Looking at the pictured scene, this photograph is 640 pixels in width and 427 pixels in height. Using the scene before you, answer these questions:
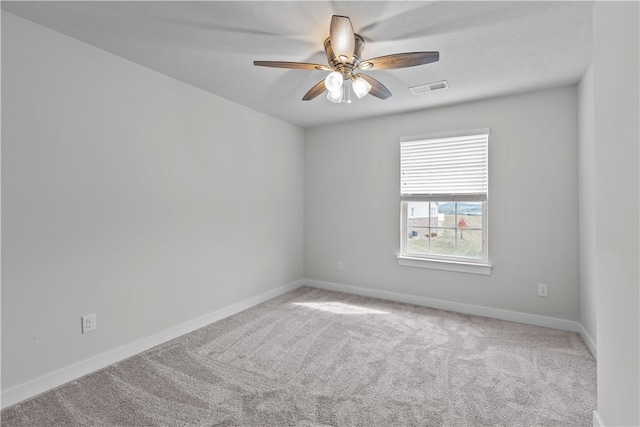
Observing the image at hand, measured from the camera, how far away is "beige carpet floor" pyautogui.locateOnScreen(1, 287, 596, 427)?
6.11 ft

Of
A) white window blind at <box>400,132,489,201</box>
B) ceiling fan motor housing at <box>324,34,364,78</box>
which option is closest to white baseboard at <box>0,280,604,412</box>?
white window blind at <box>400,132,489,201</box>

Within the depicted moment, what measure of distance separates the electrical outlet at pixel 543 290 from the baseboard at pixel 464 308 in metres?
0.23

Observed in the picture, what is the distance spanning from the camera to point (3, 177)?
1923mm

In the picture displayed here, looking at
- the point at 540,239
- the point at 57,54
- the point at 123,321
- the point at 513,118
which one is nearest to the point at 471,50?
the point at 513,118

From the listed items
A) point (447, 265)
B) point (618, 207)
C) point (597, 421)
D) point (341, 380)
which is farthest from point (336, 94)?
point (447, 265)

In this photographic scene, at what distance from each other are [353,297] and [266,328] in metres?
1.43

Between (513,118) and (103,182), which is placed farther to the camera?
(513,118)

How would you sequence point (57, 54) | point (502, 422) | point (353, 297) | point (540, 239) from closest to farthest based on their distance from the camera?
1. point (502, 422)
2. point (57, 54)
3. point (540, 239)
4. point (353, 297)

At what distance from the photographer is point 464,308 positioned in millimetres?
3605

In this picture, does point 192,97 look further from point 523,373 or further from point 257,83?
point 523,373

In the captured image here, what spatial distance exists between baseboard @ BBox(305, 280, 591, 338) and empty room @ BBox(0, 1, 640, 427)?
1.0 inches

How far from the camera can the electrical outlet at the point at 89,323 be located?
2316mm

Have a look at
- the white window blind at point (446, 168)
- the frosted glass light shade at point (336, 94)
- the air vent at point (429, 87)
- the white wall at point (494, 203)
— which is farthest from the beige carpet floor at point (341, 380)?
the air vent at point (429, 87)

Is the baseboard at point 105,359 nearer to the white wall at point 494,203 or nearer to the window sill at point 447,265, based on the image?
the white wall at point 494,203
